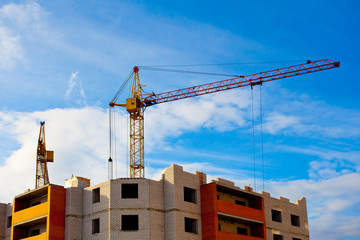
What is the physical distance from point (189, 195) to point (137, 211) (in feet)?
25.6

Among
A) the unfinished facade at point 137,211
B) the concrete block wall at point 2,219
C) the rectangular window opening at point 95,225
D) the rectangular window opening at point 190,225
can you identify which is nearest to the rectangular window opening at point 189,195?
the unfinished facade at point 137,211

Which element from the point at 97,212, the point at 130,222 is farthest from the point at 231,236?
the point at 97,212

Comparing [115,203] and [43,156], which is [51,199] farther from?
[43,156]

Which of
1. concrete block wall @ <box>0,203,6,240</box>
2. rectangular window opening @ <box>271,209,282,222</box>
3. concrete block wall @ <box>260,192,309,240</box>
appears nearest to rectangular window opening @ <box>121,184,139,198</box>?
concrete block wall @ <box>260,192,309,240</box>

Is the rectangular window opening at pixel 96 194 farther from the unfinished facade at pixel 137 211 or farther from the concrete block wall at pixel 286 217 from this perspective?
the concrete block wall at pixel 286 217

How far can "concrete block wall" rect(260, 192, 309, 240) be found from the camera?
73.2 metres

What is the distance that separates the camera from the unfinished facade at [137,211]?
200 ft

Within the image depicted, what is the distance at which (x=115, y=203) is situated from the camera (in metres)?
61.1

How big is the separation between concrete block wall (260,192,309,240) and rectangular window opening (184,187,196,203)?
1302 cm

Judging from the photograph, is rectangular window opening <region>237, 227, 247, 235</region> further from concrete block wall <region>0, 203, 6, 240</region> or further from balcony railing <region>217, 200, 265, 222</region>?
concrete block wall <region>0, 203, 6, 240</region>

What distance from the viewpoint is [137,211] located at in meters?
60.8

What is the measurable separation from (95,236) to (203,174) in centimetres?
1559

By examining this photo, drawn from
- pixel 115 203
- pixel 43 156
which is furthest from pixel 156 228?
pixel 43 156

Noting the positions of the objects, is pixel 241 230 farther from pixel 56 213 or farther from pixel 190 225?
pixel 56 213
